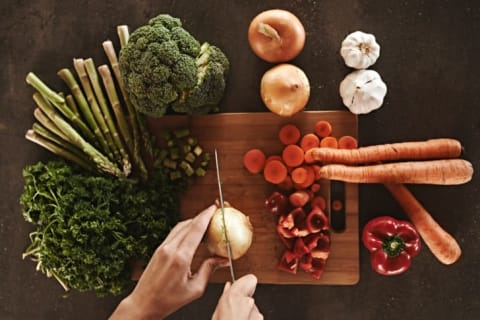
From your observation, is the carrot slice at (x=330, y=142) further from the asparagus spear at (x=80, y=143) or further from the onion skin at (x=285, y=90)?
the asparagus spear at (x=80, y=143)

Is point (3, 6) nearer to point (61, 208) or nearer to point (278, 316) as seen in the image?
point (61, 208)

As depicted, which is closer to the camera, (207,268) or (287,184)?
(207,268)

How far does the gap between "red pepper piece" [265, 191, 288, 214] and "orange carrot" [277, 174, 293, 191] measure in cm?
5

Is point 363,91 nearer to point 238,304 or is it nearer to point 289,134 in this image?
point 289,134

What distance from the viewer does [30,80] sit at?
2.46 metres

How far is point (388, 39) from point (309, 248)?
39.8 inches

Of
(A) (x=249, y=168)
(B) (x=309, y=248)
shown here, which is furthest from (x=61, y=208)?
(B) (x=309, y=248)

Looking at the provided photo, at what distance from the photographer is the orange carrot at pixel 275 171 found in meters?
2.31

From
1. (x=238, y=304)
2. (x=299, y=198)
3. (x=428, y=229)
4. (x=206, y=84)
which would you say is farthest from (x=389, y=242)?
(x=206, y=84)

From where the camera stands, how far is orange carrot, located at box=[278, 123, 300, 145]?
2314 millimetres

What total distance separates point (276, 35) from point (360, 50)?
383 mm

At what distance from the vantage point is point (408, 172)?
2.27 meters

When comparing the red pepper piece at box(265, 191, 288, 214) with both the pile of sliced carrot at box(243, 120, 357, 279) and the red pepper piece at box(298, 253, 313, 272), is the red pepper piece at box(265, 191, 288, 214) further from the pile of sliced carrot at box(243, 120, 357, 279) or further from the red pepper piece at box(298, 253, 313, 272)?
the red pepper piece at box(298, 253, 313, 272)

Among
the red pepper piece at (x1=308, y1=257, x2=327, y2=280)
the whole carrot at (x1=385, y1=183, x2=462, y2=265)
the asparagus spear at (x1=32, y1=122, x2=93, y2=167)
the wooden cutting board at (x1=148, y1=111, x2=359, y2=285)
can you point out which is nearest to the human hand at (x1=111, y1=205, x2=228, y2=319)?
the wooden cutting board at (x1=148, y1=111, x2=359, y2=285)
